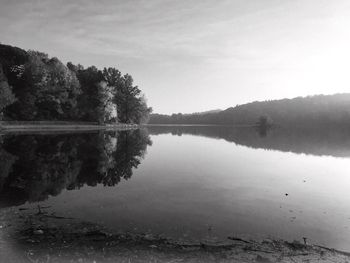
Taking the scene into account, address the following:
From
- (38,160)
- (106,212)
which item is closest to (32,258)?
(106,212)

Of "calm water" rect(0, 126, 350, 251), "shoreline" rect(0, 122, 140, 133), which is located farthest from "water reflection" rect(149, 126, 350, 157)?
"shoreline" rect(0, 122, 140, 133)

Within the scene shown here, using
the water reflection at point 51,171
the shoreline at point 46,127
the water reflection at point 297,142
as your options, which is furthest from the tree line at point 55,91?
the water reflection at point 51,171

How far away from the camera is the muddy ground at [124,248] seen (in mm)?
11375

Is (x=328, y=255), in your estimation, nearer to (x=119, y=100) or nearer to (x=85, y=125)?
(x=85, y=125)

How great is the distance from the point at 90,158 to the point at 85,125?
74.2 meters

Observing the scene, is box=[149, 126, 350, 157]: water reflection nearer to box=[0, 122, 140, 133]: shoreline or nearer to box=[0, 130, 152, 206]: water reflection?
box=[0, 122, 140, 133]: shoreline

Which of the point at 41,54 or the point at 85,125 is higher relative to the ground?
the point at 41,54

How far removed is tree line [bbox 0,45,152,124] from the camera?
8606 centimetres

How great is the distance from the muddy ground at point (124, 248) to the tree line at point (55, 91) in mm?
66087

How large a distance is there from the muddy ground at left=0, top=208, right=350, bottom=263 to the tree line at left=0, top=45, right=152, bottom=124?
6609 centimetres

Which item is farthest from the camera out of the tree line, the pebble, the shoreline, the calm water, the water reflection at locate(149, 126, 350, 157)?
the tree line

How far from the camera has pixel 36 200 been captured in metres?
19.1

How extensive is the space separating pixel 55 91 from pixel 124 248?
298 ft

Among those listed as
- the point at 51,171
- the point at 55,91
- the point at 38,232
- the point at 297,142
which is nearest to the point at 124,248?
the point at 38,232
